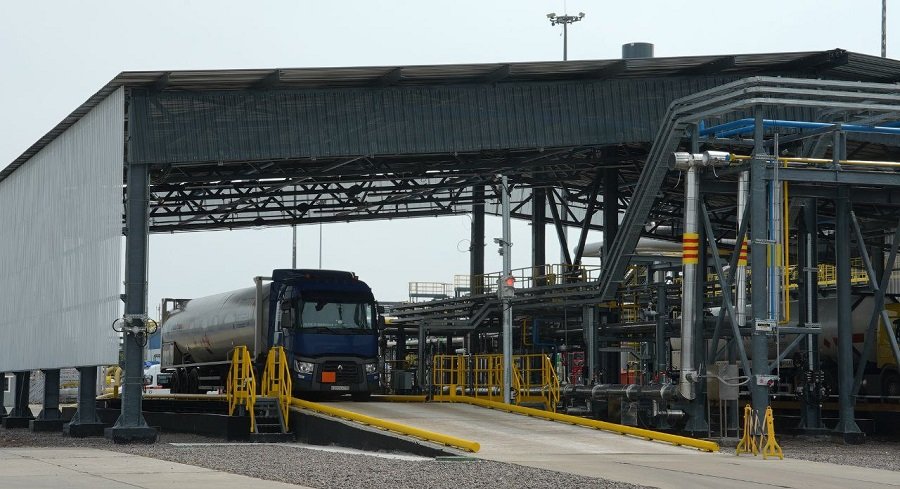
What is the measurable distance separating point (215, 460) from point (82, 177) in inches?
562

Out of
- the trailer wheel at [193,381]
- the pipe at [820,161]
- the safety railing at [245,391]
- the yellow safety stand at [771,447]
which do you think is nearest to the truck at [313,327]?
the safety railing at [245,391]

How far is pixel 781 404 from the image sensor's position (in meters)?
38.5

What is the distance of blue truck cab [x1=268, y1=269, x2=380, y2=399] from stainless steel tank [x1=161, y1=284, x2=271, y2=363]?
5.12 ft

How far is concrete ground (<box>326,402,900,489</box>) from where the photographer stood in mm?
17734

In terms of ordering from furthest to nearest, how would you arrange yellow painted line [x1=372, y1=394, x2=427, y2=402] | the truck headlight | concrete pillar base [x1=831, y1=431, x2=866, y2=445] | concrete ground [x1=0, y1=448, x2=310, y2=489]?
yellow painted line [x1=372, y1=394, x2=427, y2=402] < the truck headlight < concrete pillar base [x1=831, y1=431, x2=866, y2=445] < concrete ground [x1=0, y1=448, x2=310, y2=489]

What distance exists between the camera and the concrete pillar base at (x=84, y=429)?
1264 inches

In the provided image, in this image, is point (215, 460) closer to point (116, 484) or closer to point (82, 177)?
point (116, 484)

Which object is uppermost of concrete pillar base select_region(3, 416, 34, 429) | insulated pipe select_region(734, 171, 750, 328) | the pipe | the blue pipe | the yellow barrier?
the blue pipe

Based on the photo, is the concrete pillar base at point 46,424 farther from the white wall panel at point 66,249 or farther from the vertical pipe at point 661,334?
the vertical pipe at point 661,334

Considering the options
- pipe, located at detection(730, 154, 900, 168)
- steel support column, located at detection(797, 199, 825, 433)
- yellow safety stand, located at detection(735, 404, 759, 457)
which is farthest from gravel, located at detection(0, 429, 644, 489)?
steel support column, located at detection(797, 199, 825, 433)

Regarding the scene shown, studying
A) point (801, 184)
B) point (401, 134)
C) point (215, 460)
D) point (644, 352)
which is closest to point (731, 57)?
point (801, 184)

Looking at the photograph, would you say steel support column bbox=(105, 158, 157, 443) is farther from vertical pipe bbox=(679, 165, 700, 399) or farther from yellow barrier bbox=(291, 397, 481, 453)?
vertical pipe bbox=(679, 165, 700, 399)

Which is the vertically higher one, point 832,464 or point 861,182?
point 861,182

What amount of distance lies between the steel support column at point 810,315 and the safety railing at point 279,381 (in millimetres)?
12919
